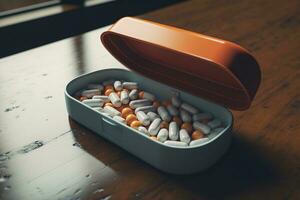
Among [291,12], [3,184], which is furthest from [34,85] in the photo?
[291,12]

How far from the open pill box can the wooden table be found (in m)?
0.03

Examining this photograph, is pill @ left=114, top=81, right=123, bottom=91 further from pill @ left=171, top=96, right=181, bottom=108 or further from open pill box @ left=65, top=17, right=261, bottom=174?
pill @ left=171, top=96, right=181, bottom=108

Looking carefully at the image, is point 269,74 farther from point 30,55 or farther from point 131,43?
point 30,55

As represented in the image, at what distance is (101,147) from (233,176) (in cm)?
23

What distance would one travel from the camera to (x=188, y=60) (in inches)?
29.6

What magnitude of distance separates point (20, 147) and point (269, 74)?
61 cm

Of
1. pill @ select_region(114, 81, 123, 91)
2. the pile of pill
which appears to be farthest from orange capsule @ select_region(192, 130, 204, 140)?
pill @ select_region(114, 81, 123, 91)

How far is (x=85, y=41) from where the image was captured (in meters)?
1.21

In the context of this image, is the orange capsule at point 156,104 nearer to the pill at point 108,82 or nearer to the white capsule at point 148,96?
the white capsule at point 148,96

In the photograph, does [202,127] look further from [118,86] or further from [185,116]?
[118,86]

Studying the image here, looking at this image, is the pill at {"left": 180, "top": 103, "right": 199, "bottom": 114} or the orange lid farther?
the pill at {"left": 180, "top": 103, "right": 199, "bottom": 114}

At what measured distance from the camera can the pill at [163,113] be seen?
737 mm

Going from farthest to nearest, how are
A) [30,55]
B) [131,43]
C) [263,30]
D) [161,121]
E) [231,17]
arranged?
1. [231,17]
2. [263,30]
3. [30,55]
4. [131,43]
5. [161,121]

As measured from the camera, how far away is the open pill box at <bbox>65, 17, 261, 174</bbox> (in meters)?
0.63
